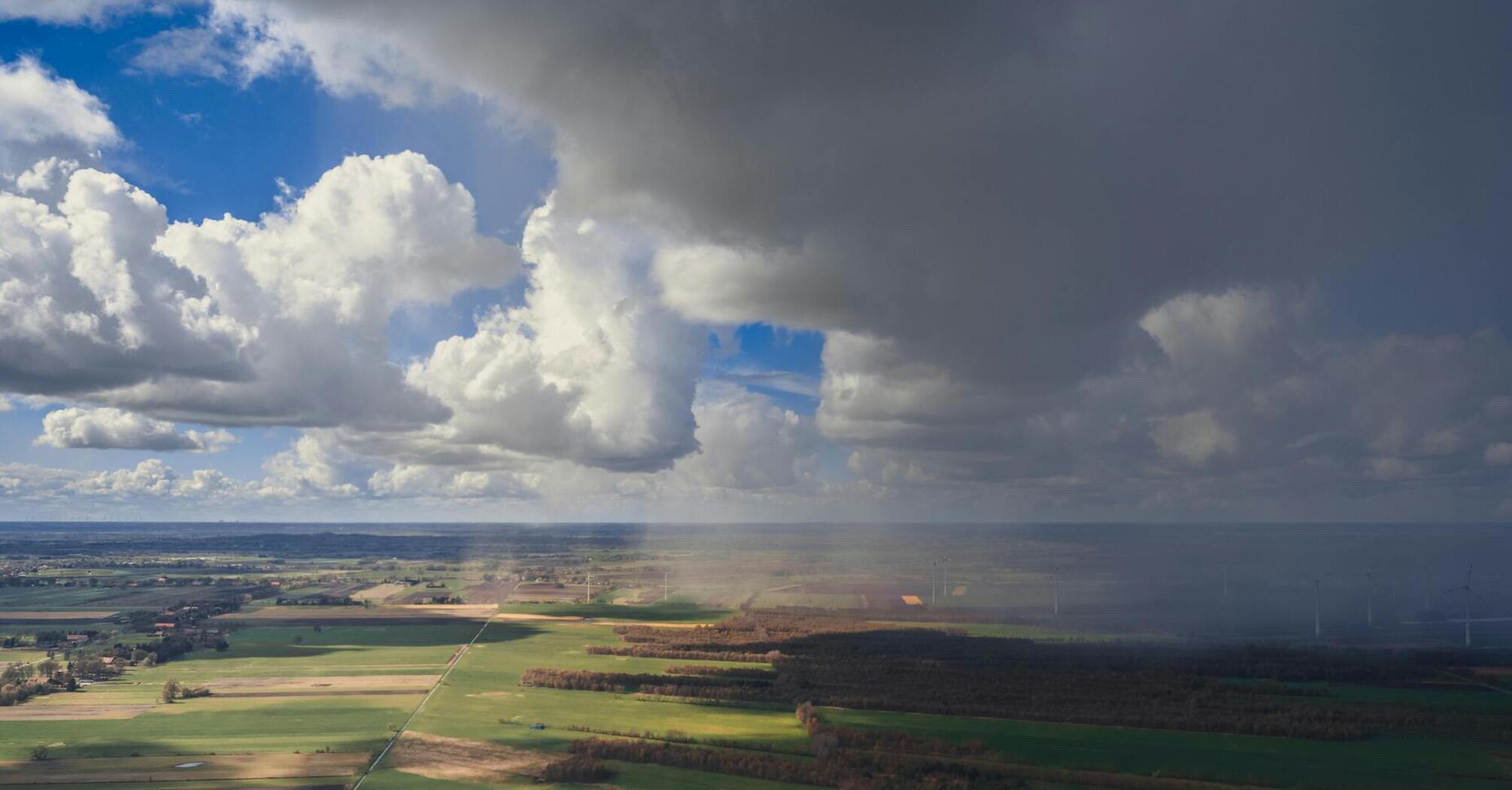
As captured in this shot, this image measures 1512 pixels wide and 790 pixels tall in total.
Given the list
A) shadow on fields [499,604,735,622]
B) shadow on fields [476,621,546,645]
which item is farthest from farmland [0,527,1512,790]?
shadow on fields [499,604,735,622]

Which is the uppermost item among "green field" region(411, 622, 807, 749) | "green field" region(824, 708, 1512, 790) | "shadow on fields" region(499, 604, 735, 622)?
"green field" region(824, 708, 1512, 790)

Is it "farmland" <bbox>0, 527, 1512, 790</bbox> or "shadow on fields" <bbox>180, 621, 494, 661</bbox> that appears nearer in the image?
"farmland" <bbox>0, 527, 1512, 790</bbox>

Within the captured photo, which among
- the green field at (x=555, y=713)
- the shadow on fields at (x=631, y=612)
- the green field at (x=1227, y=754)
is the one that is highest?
the green field at (x=1227, y=754)

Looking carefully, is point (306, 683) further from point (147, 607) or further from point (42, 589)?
point (42, 589)

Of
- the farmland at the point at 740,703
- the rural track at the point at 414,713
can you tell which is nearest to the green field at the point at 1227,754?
the farmland at the point at 740,703

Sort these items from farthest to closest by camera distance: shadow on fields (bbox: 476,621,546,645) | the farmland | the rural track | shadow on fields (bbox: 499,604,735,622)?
shadow on fields (bbox: 499,604,735,622) < shadow on fields (bbox: 476,621,546,645) < the farmland < the rural track

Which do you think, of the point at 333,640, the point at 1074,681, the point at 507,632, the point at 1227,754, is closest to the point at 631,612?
the point at 507,632

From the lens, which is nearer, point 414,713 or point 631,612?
point 414,713

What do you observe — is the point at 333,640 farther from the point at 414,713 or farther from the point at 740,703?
the point at 740,703

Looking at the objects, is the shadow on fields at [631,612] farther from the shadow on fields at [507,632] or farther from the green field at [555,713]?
the green field at [555,713]

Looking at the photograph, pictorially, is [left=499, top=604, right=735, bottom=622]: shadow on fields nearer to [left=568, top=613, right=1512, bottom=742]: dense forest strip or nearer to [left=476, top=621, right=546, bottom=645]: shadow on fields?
[left=476, top=621, right=546, bottom=645]: shadow on fields
